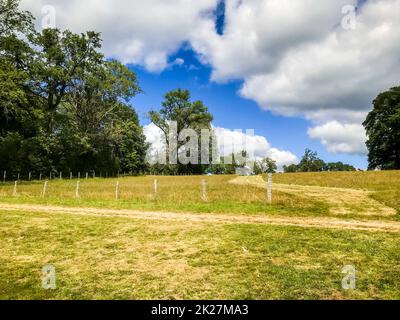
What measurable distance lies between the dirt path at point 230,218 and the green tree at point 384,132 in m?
62.0

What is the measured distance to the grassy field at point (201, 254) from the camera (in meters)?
7.42

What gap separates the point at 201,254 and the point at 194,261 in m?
0.67

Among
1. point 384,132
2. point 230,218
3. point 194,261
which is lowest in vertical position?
point 194,261

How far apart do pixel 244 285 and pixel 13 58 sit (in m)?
43.2

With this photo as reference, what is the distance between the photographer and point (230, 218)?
1557cm

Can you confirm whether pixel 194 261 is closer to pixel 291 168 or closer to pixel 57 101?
pixel 57 101

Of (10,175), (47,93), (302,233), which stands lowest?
(302,233)

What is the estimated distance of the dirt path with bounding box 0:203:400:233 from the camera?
1339cm

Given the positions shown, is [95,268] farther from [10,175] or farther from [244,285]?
[10,175]

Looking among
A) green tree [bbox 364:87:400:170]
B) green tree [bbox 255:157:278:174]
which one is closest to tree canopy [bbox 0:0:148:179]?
green tree [bbox 364:87:400:170]

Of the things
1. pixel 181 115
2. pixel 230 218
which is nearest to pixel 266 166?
pixel 181 115

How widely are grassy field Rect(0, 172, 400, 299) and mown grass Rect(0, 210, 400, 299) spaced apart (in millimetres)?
27

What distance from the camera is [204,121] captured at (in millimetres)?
84812
